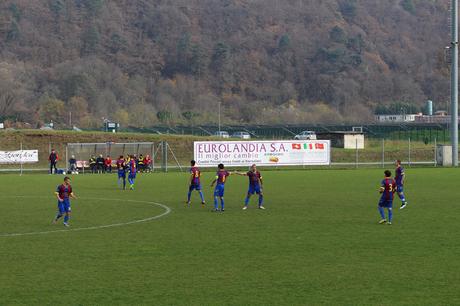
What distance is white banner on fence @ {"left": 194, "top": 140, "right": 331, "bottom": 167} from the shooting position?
67000 millimetres

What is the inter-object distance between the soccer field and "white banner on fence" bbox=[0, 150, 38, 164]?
3416 centimetres

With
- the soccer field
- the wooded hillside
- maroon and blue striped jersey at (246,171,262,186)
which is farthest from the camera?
the wooded hillside

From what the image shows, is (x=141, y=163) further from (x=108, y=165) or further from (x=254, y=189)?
(x=254, y=189)

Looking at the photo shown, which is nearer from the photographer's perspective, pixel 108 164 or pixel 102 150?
pixel 108 164

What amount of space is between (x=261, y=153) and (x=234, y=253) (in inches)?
1881

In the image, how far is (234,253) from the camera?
2048 centimetres

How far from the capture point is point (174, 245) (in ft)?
72.7

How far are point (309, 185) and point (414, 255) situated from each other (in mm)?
Result: 27132

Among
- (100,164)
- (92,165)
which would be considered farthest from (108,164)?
(92,165)

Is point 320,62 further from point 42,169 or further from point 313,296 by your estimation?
point 313,296

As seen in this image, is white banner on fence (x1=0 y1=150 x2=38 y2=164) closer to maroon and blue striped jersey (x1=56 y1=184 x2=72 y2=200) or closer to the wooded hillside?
maroon and blue striped jersey (x1=56 y1=184 x2=72 y2=200)

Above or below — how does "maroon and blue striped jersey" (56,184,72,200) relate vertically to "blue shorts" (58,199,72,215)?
above

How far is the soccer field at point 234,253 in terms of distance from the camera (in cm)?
1560

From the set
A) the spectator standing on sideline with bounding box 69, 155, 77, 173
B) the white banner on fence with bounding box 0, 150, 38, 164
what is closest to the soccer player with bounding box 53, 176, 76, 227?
the spectator standing on sideline with bounding box 69, 155, 77, 173
